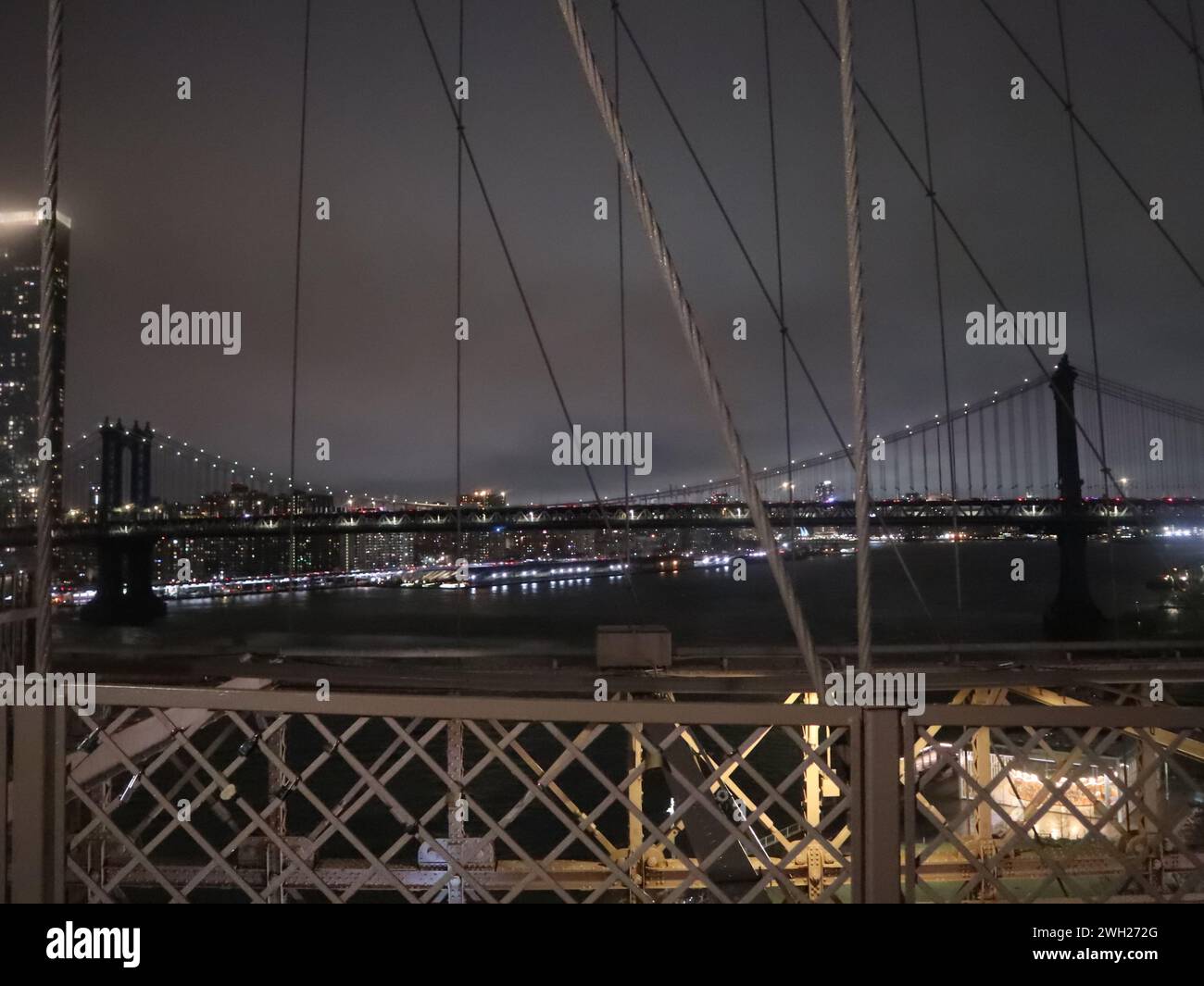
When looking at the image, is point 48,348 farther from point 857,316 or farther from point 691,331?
point 857,316

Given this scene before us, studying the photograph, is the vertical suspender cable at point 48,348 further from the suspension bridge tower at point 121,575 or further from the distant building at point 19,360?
the suspension bridge tower at point 121,575

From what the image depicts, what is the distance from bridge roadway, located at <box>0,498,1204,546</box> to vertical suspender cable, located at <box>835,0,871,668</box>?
796 inches

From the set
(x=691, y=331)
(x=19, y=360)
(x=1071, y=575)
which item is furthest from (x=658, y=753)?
(x=1071, y=575)

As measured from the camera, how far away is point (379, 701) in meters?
2.39

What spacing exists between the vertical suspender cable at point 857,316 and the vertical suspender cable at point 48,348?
2.45 metres

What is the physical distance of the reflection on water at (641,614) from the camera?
36.2 m

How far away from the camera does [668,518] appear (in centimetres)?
2839

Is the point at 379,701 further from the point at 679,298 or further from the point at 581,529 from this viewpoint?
the point at 581,529

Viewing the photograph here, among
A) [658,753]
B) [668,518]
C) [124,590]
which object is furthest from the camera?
[124,590]

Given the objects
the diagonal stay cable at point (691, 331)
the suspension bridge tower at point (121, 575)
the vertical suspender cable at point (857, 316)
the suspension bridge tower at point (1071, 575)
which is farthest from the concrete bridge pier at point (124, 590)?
the suspension bridge tower at point (1071, 575)

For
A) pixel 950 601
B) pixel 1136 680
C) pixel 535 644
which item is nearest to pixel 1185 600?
pixel 950 601

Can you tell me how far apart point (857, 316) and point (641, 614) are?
34967 mm
